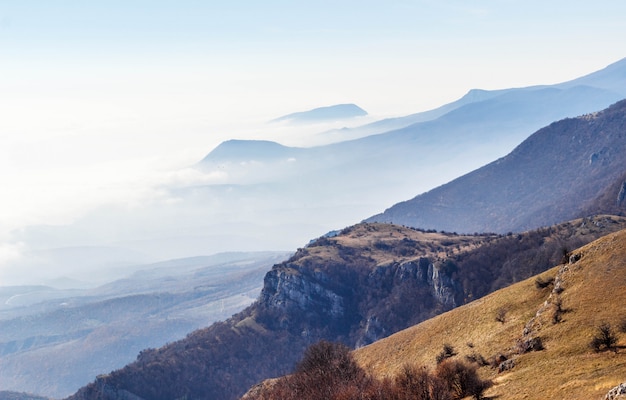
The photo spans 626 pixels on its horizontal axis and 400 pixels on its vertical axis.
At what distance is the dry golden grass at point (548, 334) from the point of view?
51.1 metres

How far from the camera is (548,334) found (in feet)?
209

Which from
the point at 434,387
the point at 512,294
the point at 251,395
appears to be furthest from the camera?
the point at 251,395

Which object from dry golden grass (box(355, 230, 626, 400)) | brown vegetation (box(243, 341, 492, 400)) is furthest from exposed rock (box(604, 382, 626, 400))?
brown vegetation (box(243, 341, 492, 400))

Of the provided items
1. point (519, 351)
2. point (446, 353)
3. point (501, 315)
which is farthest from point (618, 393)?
point (501, 315)

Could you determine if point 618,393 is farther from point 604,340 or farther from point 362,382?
point 362,382

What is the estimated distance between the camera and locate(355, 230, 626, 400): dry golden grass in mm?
51062

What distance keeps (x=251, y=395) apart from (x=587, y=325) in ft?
241

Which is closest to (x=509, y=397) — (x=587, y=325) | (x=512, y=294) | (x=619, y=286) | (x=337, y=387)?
(x=587, y=325)

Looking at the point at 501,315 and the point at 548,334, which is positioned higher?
the point at 548,334

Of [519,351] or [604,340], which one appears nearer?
[604,340]

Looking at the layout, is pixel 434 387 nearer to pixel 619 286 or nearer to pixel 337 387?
pixel 337 387

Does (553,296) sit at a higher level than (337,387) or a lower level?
higher

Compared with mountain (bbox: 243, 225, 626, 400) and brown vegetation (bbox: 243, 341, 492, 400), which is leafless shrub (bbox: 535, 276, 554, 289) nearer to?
mountain (bbox: 243, 225, 626, 400)

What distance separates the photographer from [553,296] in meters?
72.6
